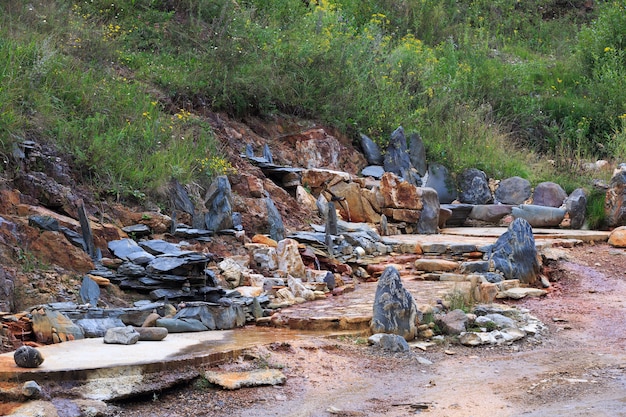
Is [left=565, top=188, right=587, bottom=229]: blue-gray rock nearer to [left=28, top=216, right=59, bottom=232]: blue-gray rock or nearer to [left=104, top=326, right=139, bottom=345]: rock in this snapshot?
[left=28, top=216, right=59, bottom=232]: blue-gray rock

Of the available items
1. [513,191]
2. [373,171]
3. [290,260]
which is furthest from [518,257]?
[513,191]

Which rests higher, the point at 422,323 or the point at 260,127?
the point at 260,127

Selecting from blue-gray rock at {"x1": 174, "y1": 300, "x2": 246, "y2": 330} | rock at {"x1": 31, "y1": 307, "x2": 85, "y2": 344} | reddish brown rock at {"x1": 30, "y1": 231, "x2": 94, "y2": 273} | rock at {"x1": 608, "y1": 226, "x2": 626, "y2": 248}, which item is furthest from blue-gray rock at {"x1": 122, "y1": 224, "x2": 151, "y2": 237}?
rock at {"x1": 608, "y1": 226, "x2": 626, "y2": 248}

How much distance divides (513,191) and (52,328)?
355 inches

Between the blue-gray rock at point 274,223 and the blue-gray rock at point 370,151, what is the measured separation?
3.68m

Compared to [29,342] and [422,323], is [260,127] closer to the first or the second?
[422,323]

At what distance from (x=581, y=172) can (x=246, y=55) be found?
19.6ft

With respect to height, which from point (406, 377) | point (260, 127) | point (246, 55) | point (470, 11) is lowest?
point (406, 377)

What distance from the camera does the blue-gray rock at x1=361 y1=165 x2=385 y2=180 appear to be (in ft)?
39.8

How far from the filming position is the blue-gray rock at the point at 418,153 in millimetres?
12844

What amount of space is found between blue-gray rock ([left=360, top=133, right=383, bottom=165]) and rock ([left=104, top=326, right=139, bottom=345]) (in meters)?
7.93

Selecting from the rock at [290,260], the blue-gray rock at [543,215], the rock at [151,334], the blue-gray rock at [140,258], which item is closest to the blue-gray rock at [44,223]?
the blue-gray rock at [140,258]

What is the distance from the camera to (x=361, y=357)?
17.8ft

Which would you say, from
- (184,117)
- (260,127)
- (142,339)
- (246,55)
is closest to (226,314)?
(142,339)
